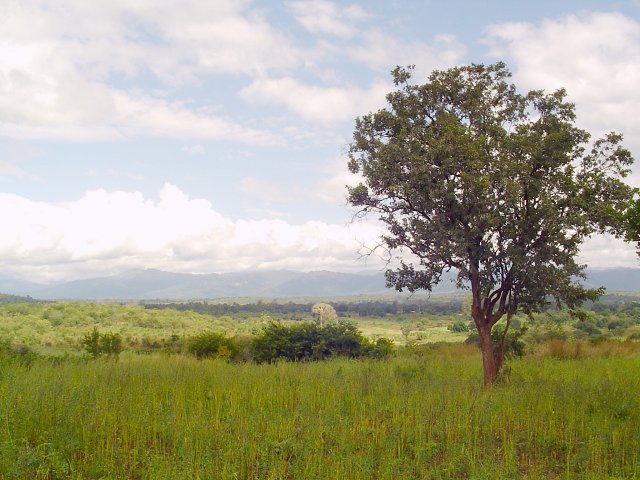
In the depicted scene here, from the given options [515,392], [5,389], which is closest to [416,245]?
[515,392]

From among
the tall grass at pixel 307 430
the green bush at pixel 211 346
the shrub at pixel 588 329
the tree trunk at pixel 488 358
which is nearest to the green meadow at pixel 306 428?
the tall grass at pixel 307 430

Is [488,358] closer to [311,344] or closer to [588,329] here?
[311,344]

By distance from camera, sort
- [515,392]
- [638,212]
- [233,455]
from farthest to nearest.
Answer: [515,392], [638,212], [233,455]

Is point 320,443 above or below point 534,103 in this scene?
below

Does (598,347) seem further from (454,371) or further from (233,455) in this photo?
(233,455)

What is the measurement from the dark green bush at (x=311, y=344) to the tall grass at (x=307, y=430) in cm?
1317

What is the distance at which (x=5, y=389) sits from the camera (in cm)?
1116

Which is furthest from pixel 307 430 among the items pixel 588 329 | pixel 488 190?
pixel 588 329

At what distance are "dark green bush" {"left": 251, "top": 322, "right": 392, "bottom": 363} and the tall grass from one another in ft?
43.2

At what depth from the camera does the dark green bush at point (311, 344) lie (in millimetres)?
27234

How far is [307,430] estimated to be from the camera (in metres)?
9.24

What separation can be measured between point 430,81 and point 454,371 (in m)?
11.5

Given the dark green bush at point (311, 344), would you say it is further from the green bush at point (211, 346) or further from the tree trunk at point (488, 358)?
the tree trunk at point (488, 358)

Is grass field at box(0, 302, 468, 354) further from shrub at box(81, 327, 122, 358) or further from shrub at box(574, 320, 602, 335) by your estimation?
shrub at box(81, 327, 122, 358)
